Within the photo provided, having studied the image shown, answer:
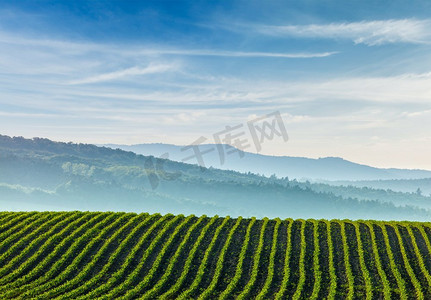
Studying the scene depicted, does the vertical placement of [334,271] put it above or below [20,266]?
above

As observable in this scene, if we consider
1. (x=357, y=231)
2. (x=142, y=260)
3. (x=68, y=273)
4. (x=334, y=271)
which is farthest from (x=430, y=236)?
(x=68, y=273)

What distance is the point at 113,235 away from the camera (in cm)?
2442

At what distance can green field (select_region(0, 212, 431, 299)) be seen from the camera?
18.8 meters

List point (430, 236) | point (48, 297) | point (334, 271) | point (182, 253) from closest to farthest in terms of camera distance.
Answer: point (48, 297)
point (334, 271)
point (182, 253)
point (430, 236)

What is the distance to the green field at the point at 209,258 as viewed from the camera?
1877 cm

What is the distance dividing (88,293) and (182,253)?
5650 mm

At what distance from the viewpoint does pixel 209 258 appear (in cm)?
2180

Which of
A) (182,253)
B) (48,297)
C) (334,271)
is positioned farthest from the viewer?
(182,253)

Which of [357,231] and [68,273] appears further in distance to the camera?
[357,231]

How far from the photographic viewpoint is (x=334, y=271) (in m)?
20.3

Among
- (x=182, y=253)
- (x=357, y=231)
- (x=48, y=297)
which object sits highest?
(x=357, y=231)

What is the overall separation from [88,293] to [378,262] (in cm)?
1437

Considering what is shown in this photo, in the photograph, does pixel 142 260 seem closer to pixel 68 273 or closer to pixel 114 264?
pixel 114 264

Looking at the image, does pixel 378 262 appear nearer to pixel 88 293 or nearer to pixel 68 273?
pixel 88 293
